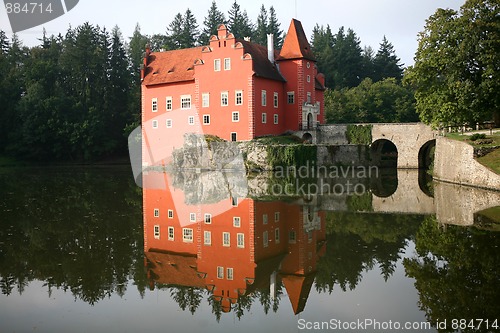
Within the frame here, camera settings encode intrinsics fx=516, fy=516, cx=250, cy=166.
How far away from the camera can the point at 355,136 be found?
44844 millimetres

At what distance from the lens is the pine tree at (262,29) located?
281ft

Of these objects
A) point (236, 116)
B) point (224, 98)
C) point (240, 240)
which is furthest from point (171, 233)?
point (224, 98)

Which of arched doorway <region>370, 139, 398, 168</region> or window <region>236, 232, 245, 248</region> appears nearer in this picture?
window <region>236, 232, 245, 248</region>

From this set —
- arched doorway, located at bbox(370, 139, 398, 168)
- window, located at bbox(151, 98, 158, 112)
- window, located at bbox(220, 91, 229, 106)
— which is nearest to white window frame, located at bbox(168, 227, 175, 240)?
window, located at bbox(220, 91, 229, 106)

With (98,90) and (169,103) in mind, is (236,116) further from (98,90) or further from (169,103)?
(98,90)

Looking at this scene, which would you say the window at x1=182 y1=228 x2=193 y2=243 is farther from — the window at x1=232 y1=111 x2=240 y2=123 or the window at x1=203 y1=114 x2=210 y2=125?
the window at x1=203 y1=114 x2=210 y2=125

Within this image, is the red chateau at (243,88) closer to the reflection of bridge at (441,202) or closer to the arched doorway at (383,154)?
the arched doorway at (383,154)

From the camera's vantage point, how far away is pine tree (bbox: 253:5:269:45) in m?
85.5

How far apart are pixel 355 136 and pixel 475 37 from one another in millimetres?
15458

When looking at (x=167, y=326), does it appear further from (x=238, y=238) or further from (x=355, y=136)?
(x=355, y=136)

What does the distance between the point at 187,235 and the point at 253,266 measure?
4124 millimetres

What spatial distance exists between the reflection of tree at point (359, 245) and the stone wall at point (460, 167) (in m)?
8.58

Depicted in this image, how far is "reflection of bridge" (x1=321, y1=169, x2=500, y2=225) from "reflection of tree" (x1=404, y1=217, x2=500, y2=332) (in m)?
2.15

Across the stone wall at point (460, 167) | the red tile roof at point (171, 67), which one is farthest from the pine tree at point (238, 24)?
the stone wall at point (460, 167)
